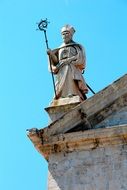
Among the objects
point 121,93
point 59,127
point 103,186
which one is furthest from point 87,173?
point 121,93

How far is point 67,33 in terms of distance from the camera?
41.9 feet

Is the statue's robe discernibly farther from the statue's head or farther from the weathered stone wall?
the weathered stone wall

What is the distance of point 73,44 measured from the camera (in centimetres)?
1263

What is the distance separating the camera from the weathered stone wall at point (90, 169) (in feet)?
33.9

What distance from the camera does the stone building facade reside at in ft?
34.3

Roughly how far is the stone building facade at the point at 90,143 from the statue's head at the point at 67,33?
6.31ft

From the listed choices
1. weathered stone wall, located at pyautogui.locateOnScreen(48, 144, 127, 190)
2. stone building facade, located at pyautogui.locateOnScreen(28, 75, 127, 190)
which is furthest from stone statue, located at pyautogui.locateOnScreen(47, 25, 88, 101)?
weathered stone wall, located at pyautogui.locateOnScreen(48, 144, 127, 190)

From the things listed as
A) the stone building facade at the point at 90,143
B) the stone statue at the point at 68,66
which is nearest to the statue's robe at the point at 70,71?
the stone statue at the point at 68,66

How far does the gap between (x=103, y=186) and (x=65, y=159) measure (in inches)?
39.5

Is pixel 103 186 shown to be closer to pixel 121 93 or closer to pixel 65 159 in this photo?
pixel 65 159

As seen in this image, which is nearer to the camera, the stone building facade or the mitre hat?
the stone building facade

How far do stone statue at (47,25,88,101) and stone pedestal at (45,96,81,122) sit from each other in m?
0.21

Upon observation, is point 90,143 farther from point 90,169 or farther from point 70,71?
point 70,71

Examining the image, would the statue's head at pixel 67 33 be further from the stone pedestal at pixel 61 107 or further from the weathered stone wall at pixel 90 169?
the weathered stone wall at pixel 90 169
